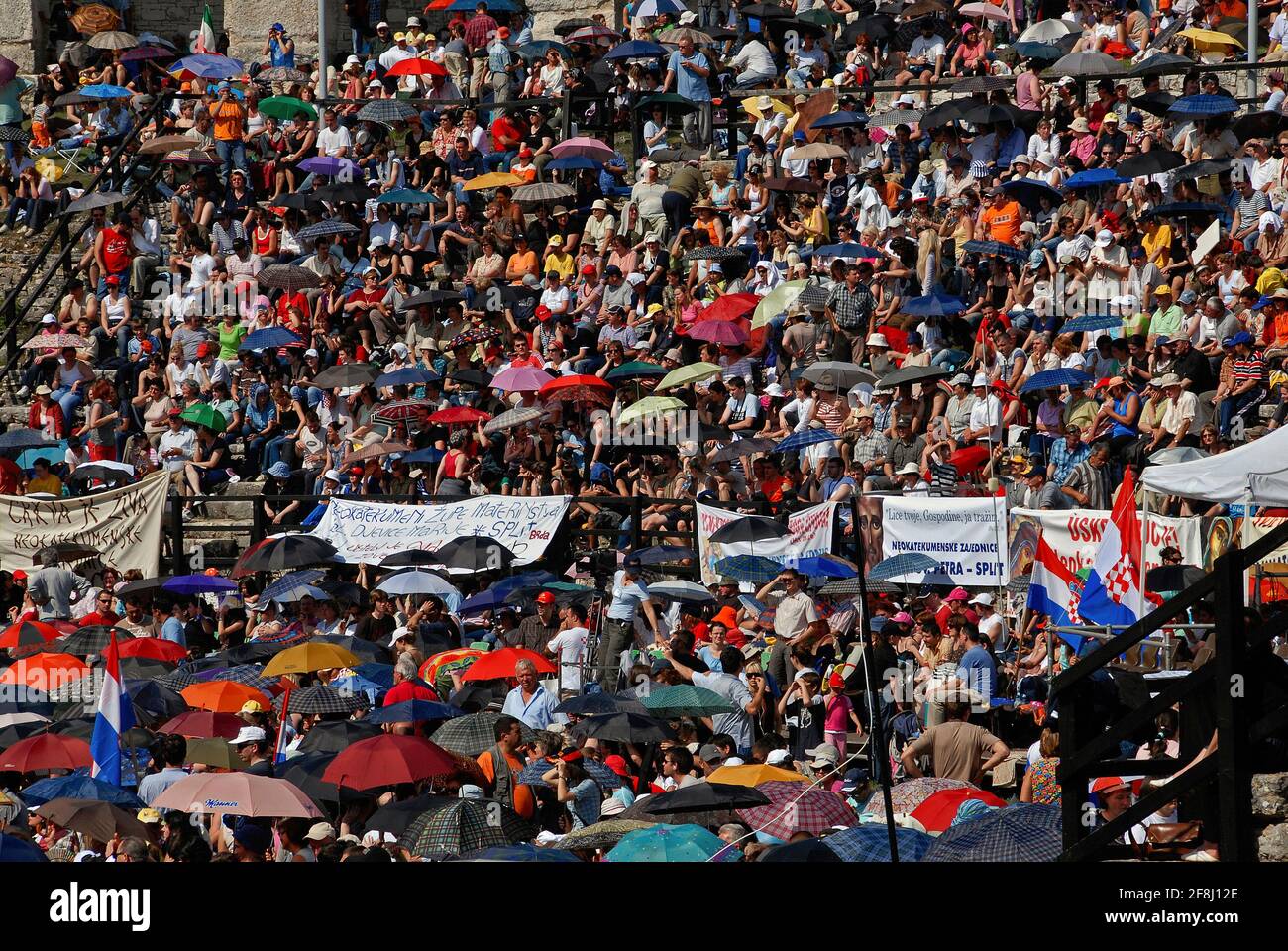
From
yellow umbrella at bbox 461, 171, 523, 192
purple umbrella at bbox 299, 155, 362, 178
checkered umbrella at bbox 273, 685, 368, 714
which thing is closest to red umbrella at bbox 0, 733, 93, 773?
checkered umbrella at bbox 273, 685, 368, 714

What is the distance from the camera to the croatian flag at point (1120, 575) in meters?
16.0

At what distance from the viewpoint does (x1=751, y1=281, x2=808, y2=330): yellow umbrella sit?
23.1 m

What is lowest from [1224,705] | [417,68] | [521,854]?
[521,854]

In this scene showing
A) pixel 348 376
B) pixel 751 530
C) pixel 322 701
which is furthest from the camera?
pixel 348 376

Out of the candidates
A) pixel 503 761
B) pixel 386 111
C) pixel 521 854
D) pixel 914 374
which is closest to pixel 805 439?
pixel 914 374

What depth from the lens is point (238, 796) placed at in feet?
43.9

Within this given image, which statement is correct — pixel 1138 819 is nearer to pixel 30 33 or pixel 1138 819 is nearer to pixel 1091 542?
pixel 1091 542

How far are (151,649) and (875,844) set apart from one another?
8.99m

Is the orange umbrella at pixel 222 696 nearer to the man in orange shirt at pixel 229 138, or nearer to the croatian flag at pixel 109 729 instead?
the croatian flag at pixel 109 729

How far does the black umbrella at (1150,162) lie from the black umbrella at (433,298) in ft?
24.5

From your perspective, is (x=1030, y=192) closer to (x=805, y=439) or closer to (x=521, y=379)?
(x=805, y=439)

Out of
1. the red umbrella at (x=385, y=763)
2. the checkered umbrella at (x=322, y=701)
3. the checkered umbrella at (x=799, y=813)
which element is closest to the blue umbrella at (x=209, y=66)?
the checkered umbrella at (x=322, y=701)

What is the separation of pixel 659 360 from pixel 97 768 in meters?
10.8
